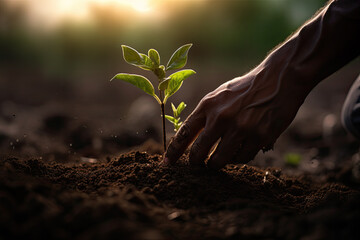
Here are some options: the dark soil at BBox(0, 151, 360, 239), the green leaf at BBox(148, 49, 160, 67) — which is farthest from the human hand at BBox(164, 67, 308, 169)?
the green leaf at BBox(148, 49, 160, 67)

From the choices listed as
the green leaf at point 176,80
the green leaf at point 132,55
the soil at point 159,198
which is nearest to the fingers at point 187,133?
the soil at point 159,198

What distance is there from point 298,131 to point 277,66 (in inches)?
155

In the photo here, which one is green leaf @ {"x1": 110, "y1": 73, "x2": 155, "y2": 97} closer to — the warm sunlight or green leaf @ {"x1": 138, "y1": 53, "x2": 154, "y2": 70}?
green leaf @ {"x1": 138, "y1": 53, "x2": 154, "y2": 70}

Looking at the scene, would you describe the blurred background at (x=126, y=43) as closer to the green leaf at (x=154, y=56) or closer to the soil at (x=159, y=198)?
the soil at (x=159, y=198)

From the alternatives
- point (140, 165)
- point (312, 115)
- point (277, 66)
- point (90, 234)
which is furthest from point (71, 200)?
point (312, 115)

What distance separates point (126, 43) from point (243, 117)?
1158cm

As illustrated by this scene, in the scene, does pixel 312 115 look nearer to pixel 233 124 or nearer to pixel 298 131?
pixel 298 131

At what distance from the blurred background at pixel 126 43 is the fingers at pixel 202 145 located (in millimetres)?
4556

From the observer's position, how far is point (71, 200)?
1.46 meters

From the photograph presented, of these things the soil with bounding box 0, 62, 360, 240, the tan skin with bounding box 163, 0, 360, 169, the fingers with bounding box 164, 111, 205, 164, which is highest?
the tan skin with bounding box 163, 0, 360, 169

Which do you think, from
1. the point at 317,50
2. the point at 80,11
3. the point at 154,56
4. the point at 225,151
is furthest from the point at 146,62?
the point at 80,11

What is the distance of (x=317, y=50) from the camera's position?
2.01 m

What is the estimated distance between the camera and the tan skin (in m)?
2.01

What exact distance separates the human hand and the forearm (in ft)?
0.07
